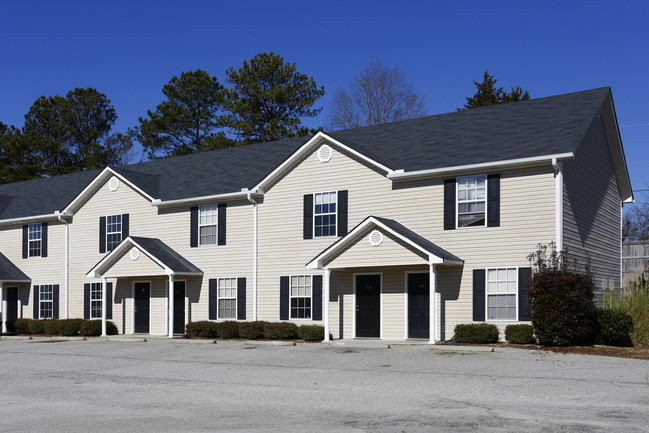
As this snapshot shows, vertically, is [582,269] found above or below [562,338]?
above

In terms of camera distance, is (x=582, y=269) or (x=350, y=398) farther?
(x=582, y=269)

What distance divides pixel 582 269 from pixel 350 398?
Result: 12572 millimetres

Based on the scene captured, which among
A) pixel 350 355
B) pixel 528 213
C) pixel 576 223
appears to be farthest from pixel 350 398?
pixel 576 223

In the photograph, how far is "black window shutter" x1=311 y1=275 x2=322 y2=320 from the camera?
990 inches

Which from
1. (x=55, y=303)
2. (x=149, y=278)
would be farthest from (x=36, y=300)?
(x=149, y=278)

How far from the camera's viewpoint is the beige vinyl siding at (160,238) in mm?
27438

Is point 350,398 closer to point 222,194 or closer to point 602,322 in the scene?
point 602,322

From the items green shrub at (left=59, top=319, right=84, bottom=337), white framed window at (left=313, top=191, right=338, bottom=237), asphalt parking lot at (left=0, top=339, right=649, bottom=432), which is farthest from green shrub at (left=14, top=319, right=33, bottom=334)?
white framed window at (left=313, top=191, right=338, bottom=237)

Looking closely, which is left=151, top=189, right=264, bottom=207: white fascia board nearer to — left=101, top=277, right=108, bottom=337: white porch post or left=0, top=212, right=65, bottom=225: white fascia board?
left=101, top=277, right=108, bottom=337: white porch post

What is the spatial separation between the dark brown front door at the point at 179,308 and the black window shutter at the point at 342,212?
766 centimetres

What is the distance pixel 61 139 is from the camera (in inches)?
2245

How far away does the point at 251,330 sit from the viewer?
83.5ft

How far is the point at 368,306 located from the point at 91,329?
11.7 metres

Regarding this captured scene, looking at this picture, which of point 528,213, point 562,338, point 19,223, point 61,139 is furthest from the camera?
point 61,139
